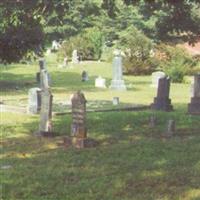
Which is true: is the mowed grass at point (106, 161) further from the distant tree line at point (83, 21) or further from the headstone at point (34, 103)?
the distant tree line at point (83, 21)

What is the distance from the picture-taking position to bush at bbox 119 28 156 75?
46.2 m

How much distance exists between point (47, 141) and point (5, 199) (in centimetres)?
596

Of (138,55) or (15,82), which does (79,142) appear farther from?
(138,55)

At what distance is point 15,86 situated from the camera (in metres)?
33.8

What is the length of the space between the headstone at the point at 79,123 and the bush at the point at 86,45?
45.0 m

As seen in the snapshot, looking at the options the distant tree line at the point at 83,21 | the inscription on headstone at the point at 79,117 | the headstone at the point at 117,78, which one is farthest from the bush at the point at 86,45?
the inscription on headstone at the point at 79,117

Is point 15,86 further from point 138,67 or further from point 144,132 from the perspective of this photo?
point 144,132

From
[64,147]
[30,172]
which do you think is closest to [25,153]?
[64,147]

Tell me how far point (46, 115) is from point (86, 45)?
44.7m

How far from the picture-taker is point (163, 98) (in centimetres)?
2253

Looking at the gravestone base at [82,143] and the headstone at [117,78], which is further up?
the headstone at [117,78]

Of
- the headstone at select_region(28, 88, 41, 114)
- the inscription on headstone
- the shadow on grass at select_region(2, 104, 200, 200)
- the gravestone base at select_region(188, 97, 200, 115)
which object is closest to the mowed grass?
the shadow on grass at select_region(2, 104, 200, 200)

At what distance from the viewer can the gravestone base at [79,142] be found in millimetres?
14219

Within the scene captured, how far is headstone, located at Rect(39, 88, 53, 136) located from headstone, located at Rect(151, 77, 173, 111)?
262 inches
